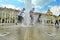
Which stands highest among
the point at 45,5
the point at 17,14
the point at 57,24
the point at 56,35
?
the point at 45,5

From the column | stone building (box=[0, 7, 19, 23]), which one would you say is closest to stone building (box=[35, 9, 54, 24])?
the column

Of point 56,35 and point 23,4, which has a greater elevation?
point 23,4

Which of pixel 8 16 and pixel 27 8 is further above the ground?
pixel 27 8

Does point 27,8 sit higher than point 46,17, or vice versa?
point 27,8

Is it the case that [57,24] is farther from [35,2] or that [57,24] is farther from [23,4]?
[23,4]

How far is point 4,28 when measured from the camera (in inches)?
75.0

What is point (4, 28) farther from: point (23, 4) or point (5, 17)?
point (23, 4)

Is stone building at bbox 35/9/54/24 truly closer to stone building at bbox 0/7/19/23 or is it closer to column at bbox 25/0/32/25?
column at bbox 25/0/32/25

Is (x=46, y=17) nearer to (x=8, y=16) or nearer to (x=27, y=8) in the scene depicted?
(x=27, y=8)

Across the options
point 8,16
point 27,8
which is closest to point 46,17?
point 27,8

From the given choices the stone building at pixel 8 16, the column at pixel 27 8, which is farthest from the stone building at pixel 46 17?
the stone building at pixel 8 16

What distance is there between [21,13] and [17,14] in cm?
6

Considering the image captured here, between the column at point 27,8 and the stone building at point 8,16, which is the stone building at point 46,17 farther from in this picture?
the stone building at point 8,16

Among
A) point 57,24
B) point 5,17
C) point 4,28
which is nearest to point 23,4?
point 5,17
